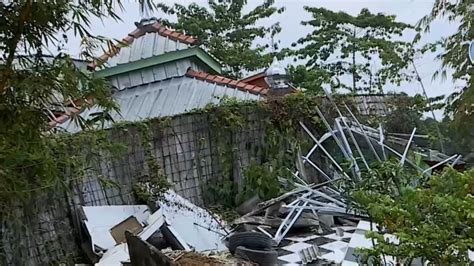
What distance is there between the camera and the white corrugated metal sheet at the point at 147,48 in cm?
695

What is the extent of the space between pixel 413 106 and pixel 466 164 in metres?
1.53

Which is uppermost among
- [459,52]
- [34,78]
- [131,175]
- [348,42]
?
[348,42]

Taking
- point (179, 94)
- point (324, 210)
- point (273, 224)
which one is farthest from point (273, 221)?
point (179, 94)

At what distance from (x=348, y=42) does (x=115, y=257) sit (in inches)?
349

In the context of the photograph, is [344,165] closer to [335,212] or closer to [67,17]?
[335,212]

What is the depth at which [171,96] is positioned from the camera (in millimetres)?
6941

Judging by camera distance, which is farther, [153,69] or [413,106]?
[413,106]

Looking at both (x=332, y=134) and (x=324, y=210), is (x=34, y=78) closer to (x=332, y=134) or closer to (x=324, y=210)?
(x=324, y=210)

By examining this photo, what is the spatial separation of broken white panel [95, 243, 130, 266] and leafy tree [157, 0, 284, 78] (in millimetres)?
7642

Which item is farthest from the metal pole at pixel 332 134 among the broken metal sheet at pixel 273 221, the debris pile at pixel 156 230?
the debris pile at pixel 156 230

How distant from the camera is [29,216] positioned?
4.70 meters

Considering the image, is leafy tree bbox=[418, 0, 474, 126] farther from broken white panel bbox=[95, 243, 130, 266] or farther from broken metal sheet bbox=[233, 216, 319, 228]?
broken white panel bbox=[95, 243, 130, 266]

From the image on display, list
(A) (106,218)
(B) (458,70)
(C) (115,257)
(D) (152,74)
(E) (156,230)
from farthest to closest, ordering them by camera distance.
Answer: (D) (152,74), (B) (458,70), (A) (106,218), (E) (156,230), (C) (115,257)

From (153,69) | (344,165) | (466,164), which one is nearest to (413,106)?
(466,164)
